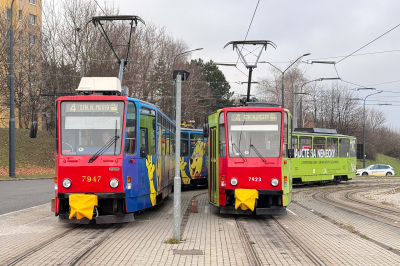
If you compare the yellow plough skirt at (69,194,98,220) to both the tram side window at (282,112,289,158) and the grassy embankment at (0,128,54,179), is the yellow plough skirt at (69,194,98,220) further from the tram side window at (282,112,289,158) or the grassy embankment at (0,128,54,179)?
the grassy embankment at (0,128,54,179)

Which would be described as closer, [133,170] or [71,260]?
[71,260]

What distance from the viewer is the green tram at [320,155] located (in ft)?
87.0

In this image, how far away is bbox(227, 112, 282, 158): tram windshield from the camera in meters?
13.1

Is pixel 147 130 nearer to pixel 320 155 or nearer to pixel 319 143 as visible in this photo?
pixel 319 143

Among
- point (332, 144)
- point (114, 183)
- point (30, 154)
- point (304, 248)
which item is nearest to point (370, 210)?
point (304, 248)

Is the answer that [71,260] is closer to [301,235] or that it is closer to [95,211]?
[95,211]

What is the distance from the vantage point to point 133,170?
11.3m

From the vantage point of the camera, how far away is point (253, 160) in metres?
13.0

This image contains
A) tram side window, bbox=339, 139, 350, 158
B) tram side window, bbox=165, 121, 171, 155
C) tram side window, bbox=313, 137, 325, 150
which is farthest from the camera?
tram side window, bbox=339, 139, 350, 158

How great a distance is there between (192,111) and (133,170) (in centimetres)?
3679

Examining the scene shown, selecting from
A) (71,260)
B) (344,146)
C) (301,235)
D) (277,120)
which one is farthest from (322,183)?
(71,260)

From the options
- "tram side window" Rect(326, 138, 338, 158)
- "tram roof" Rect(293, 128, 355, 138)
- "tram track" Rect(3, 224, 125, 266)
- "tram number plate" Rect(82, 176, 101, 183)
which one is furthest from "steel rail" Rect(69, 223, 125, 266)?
"tram side window" Rect(326, 138, 338, 158)

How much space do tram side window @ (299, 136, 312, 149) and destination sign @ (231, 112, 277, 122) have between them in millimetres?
13665

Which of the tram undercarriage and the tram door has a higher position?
the tram door
